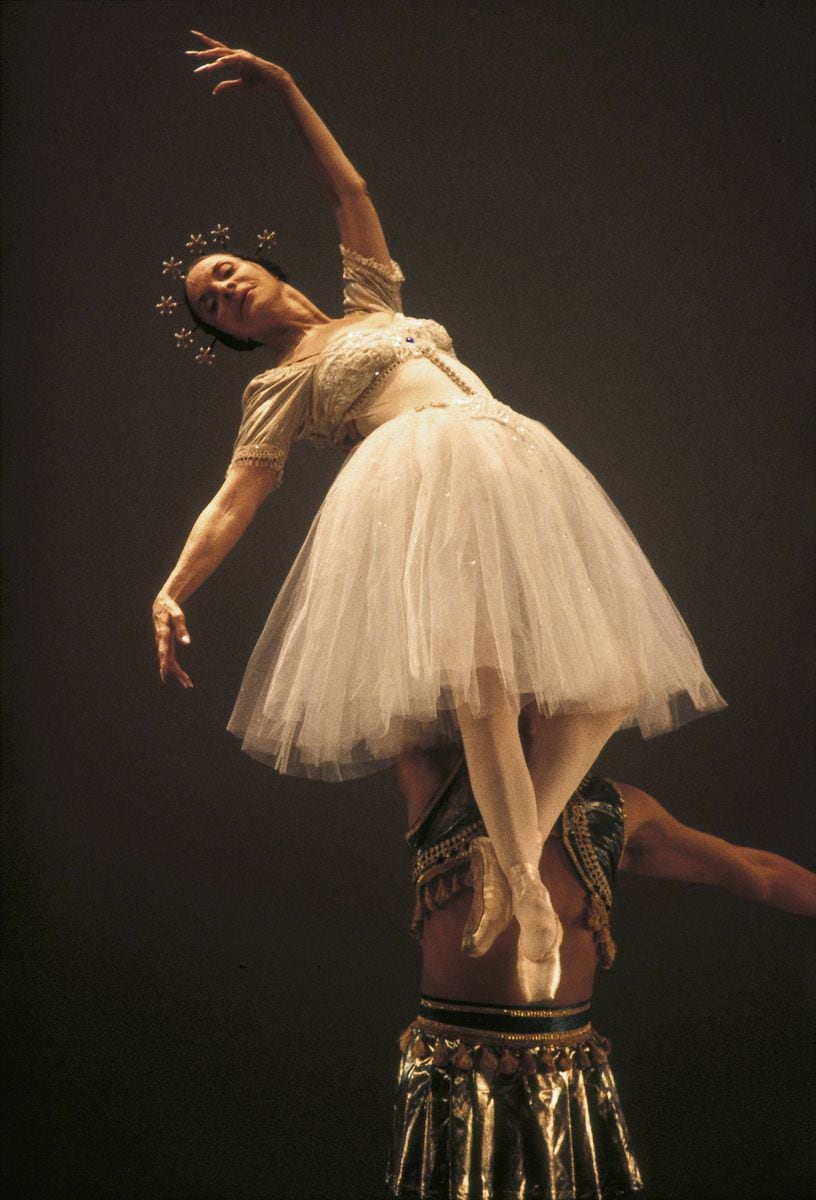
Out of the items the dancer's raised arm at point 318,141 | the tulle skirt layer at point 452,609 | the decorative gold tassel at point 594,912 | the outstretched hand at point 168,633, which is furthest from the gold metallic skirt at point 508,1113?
the dancer's raised arm at point 318,141

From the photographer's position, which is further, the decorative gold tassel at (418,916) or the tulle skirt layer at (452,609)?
the decorative gold tassel at (418,916)

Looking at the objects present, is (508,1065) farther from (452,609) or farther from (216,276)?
(216,276)

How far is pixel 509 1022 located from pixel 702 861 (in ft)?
1.33

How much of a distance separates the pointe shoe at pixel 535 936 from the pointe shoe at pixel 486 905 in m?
0.02

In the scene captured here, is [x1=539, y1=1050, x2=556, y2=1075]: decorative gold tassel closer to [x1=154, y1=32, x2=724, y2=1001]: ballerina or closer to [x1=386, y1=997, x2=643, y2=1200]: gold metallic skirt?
[x1=386, y1=997, x2=643, y2=1200]: gold metallic skirt

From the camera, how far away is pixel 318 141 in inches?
82.9

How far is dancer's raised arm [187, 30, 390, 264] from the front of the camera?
211 cm

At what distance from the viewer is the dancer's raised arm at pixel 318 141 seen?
2105mm

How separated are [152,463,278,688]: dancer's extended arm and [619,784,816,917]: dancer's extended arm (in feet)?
2.16

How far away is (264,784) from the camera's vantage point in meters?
2.59

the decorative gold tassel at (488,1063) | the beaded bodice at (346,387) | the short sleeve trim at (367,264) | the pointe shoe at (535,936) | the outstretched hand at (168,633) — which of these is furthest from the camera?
the short sleeve trim at (367,264)

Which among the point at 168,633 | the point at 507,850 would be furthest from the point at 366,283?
the point at 507,850

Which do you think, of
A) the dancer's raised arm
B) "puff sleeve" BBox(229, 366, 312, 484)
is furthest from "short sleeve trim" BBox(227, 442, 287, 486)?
the dancer's raised arm

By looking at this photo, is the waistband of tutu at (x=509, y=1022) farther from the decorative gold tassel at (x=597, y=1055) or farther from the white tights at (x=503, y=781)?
the white tights at (x=503, y=781)
